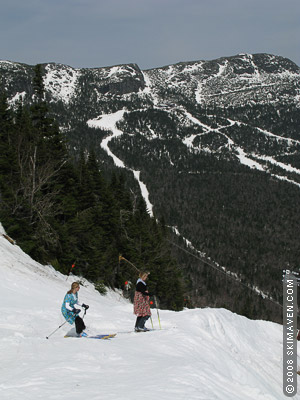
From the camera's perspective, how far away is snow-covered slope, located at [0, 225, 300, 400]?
18.9 feet

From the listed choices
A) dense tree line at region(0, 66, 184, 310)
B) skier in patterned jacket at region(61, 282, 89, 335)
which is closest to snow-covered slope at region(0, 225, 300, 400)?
skier in patterned jacket at region(61, 282, 89, 335)

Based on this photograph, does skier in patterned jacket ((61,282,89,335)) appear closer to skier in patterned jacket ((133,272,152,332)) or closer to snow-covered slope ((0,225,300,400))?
snow-covered slope ((0,225,300,400))

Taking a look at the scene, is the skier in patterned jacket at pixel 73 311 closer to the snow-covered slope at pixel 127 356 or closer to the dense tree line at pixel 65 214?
the snow-covered slope at pixel 127 356

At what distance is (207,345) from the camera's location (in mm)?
9477

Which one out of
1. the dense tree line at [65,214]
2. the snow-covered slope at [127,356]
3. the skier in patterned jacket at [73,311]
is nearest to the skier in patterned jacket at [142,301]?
the snow-covered slope at [127,356]

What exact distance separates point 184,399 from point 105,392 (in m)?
1.27

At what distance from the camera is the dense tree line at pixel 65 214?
68.1ft

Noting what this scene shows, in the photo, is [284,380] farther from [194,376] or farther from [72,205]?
[72,205]

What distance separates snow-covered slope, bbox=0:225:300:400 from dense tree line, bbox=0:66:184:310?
6509 millimetres

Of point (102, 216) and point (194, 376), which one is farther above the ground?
point (102, 216)

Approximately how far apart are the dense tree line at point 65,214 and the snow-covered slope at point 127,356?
256 inches

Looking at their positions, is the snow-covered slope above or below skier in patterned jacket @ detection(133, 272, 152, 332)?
below

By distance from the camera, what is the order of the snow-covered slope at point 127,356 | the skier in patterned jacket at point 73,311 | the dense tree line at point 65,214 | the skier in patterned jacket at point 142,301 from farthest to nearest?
the dense tree line at point 65,214 → the skier in patterned jacket at point 142,301 → the skier in patterned jacket at point 73,311 → the snow-covered slope at point 127,356

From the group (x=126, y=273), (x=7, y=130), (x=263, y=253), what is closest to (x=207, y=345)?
(x=126, y=273)
